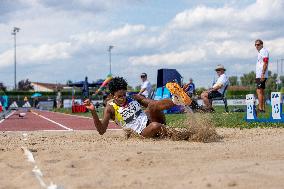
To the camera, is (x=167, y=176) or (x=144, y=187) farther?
(x=167, y=176)

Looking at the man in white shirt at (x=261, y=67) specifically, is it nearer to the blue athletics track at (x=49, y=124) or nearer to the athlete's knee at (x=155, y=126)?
the blue athletics track at (x=49, y=124)

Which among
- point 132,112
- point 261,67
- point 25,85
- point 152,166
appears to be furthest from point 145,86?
point 25,85

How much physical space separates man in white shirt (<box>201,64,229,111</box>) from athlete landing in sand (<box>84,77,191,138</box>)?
4.66 m

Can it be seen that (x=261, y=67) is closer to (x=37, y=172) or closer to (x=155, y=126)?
(x=155, y=126)

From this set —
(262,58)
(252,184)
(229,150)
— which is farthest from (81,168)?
(262,58)

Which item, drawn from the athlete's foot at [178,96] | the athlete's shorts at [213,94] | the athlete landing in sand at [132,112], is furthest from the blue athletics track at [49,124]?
the athlete's foot at [178,96]

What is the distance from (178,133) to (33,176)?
3533 millimetres

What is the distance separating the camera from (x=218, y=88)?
12.5 m

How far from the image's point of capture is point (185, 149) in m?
6.12

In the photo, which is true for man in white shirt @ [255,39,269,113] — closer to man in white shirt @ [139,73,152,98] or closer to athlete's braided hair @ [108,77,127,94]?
man in white shirt @ [139,73,152,98]

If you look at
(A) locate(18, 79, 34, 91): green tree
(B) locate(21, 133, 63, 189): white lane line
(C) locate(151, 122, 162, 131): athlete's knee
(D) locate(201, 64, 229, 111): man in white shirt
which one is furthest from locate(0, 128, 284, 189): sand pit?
(A) locate(18, 79, 34, 91): green tree

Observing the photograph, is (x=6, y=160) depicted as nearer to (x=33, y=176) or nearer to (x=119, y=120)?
(x=33, y=176)

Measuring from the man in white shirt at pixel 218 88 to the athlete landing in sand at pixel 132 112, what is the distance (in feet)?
15.3

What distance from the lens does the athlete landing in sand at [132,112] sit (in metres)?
7.39
